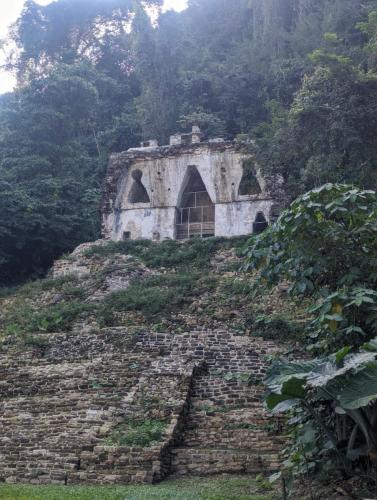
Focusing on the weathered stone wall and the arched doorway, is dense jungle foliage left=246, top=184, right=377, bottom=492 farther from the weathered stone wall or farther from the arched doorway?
the arched doorway

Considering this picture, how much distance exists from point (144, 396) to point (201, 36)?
33933 mm

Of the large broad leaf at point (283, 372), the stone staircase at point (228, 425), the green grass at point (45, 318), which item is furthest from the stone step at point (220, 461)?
the green grass at point (45, 318)

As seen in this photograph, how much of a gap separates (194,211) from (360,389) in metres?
22.6

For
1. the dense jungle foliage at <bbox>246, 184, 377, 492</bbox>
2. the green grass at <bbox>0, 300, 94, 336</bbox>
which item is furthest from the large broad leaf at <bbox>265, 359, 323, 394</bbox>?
the green grass at <bbox>0, 300, 94, 336</bbox>

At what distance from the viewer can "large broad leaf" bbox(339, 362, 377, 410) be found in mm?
6594

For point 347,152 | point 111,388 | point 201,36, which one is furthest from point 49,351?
point 201,36

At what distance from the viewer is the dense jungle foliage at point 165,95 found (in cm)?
2073

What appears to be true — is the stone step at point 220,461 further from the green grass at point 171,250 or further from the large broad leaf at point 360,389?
the green grass at point 171,250

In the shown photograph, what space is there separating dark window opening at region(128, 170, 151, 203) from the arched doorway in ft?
5.73

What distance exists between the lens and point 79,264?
963 inches

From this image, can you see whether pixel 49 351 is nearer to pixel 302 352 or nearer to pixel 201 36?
pixel 302 352

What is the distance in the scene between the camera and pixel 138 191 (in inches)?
1152

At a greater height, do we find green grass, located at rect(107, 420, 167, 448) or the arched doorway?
the arched doorway

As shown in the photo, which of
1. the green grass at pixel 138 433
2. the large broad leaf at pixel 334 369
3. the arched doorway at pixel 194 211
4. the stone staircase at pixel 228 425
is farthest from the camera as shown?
the arched doorway at pixel 194 211
